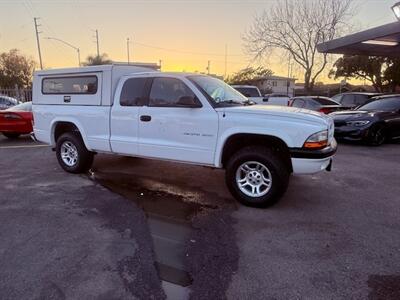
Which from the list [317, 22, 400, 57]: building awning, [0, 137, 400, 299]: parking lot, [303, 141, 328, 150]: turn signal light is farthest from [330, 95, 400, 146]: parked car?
[303, 141, 328, 150]: turn signal light

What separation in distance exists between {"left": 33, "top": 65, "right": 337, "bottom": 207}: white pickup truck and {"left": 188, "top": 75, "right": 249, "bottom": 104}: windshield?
2 centimetres

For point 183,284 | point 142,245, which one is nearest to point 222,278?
point 183,284

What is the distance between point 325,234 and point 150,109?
129 inches

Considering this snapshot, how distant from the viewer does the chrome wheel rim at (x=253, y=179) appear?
5.05 meters

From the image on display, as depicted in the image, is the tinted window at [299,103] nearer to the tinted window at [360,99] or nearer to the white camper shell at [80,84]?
the tinted window at [360,99]

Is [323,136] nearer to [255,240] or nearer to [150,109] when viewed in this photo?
[255,240]

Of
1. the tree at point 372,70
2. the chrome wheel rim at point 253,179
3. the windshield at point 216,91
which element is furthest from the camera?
the tree at point 372,70

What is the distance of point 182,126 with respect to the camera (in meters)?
5.47

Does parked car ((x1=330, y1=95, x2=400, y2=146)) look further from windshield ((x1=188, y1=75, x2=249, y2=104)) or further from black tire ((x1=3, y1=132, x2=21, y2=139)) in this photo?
black tire ((x1=3, y1=132, x2=21, y2=139))

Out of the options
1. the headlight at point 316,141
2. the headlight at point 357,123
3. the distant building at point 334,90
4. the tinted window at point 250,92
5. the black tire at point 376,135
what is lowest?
the black tire at point 376,135

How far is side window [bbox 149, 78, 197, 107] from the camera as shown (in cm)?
551

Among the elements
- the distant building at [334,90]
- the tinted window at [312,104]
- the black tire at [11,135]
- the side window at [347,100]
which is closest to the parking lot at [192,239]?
the black tire at [11,135]

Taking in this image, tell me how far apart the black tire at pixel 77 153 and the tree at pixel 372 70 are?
31566 mm

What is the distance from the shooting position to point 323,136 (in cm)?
479
